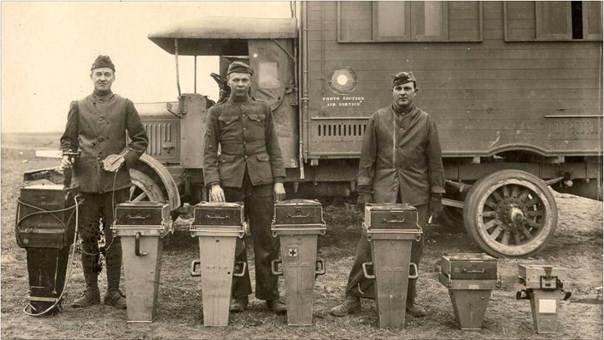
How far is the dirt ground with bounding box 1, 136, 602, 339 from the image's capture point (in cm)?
405

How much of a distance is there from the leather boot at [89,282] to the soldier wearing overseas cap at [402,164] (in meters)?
1.98

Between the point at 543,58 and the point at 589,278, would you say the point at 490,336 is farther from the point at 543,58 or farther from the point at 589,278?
the point at 543,58

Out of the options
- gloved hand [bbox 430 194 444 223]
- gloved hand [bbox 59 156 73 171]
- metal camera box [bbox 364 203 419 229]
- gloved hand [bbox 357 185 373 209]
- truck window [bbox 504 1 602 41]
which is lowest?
metal camera box [bbox 364 203 419 229]

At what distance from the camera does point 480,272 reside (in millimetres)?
4094

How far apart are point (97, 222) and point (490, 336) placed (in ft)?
10.3

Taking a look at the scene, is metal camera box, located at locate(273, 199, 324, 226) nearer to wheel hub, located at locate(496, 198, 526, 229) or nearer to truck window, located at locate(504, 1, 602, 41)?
wheel hub, located at locate(496, 198, 526, 229)

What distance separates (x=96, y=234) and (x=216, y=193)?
1097 mm

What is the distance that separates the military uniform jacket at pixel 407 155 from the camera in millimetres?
4574

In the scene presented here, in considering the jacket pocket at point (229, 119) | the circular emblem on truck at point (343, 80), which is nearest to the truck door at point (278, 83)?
the circular emblem on truck at point (343, 80)

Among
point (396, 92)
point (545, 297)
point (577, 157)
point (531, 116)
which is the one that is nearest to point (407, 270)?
point (545, 297)

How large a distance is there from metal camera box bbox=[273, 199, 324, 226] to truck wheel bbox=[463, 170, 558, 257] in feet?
9.35

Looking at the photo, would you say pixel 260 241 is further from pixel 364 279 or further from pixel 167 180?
pixel 167 180

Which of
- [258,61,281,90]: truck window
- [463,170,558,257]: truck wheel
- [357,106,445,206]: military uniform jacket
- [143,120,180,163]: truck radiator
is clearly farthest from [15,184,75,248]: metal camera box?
[463,170,558,257]: truck wheel

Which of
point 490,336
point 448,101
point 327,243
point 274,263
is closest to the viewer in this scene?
point 490,336
